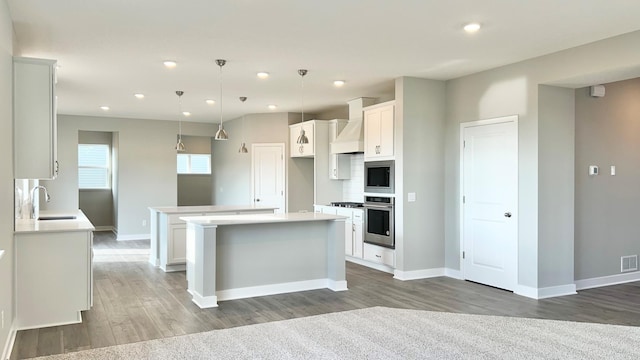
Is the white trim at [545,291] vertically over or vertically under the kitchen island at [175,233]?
under

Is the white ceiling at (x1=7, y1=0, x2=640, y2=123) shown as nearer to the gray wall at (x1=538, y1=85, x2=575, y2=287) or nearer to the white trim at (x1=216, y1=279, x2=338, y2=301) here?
the gray wall at (x1=538, y1=85, x2=575, y2=287)

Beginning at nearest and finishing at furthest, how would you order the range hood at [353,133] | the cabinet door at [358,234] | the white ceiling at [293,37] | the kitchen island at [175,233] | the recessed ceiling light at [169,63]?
the white ceiling at [293,37] < the recessed ceiling light at [169,63] < the kitchen island at [175,233] < the cabinet door at [358,234] < the range hood at [353,133]

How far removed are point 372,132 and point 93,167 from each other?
7542mm

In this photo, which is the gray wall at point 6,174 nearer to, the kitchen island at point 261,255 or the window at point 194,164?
the kitchen island at point 261,255

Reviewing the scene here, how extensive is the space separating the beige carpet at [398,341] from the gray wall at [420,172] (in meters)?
1.82

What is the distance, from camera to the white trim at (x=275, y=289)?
16.7 feet

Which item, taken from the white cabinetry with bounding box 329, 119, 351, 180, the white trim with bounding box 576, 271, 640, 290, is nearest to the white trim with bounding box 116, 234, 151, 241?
the white cabinetry with bounding box 329, 119, 351, 180

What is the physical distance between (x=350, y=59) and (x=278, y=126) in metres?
4.27

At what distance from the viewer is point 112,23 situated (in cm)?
401

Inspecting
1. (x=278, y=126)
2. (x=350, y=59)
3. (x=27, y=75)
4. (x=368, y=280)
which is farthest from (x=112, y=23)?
(x=278, y=126)

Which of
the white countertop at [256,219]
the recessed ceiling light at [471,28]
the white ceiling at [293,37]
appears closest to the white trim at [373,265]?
the white countertop at [256,219]

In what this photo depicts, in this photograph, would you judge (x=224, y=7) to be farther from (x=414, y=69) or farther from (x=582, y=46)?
(x=582, y=46)

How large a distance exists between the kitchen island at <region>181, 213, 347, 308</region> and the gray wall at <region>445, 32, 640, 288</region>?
1943 mm

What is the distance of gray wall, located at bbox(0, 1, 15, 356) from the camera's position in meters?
3.28
